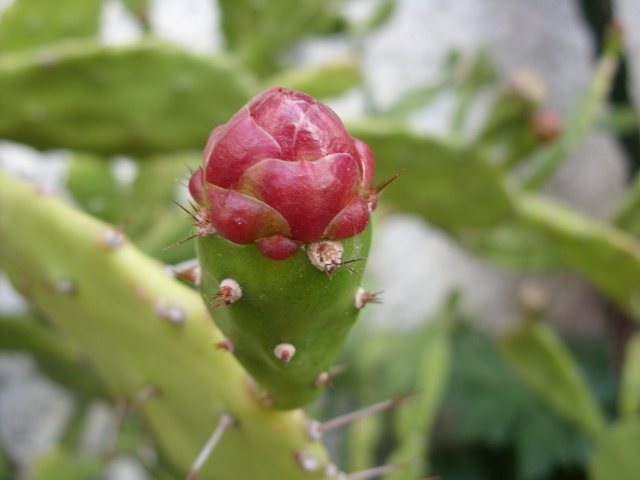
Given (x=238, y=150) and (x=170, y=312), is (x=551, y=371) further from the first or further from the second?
(x=238, y=150)

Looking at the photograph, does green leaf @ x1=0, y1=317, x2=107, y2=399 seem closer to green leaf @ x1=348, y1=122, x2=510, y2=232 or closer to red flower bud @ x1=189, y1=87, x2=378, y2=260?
green leaf @ x1=348, y1=122, x2=510, y2=232

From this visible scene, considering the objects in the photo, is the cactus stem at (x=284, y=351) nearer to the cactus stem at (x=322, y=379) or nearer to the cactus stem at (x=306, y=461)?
the cactus stem at (x=322, y=379)

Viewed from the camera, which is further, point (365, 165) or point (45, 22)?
point (45, 22)

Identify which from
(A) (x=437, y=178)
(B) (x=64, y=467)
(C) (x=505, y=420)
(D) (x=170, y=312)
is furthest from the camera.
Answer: (C) (x=505, y=420)

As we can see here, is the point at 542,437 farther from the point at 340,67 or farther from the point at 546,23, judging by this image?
the point at 546,23

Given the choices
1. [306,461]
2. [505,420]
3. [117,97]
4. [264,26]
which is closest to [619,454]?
[505,420]

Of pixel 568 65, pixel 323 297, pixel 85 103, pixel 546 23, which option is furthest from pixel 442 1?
pixel 323 297
